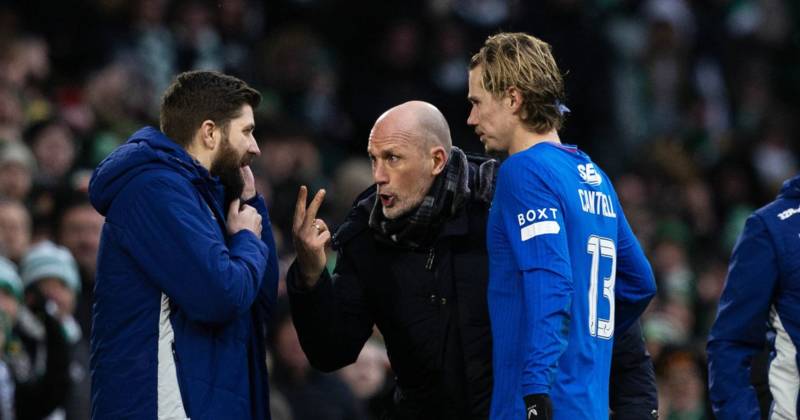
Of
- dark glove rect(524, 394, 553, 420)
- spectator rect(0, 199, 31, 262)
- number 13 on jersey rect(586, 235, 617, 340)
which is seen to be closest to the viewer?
dark glove rect(524, 394, 553, 420)

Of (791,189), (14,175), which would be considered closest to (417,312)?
(791,189)

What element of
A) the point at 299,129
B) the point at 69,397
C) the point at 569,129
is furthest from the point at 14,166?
the point at 569,129

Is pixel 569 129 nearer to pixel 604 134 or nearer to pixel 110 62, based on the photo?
pixel 604 134

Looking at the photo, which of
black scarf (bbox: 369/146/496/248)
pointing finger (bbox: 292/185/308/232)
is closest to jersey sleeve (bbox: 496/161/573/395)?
→ black scarf (bbox: 369/146/496/248)

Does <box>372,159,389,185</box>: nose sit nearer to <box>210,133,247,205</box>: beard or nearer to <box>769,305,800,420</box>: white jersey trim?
<box>210,133,247,205</box>: beard

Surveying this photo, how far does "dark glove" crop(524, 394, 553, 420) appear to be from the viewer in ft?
15.9

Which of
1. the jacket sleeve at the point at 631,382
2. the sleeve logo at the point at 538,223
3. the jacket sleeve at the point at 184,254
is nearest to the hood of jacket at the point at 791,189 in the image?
the jacket sleeve at the point at 631,382

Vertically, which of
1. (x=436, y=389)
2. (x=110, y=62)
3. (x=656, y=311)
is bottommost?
(x=656, y=311)

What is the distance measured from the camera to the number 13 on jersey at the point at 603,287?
5.25m

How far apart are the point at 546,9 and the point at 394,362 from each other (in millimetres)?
8621

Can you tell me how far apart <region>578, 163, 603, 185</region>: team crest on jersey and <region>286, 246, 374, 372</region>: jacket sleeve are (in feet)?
3.82

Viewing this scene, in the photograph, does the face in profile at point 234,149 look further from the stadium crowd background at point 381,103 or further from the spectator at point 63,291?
the stadium crowd background at point 381,103

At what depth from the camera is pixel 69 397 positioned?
25.7 ft

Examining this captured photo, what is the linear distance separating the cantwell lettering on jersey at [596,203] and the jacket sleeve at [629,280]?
7.9 inches
